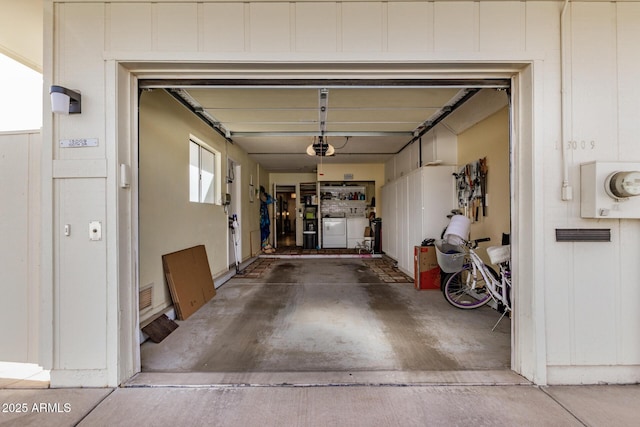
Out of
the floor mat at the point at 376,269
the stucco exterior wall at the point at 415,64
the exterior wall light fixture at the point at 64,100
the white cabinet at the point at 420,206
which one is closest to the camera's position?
the exterior wall light fixture at the point at 64,100

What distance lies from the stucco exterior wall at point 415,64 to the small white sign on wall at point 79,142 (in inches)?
1.4

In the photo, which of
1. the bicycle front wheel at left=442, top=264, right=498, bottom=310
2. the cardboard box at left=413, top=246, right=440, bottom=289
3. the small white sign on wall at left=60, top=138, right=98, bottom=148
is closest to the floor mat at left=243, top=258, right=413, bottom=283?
the cardboard box at left=413, top=246, right=440, bottom=289

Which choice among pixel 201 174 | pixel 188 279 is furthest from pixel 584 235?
pixel 201 174

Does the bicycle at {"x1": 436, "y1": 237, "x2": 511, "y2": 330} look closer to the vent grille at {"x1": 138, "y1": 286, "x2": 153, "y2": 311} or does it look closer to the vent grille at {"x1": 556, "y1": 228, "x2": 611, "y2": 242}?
the vent grille at {"x1": 556, "y1": 228, "x2": 611, "y2": 242}

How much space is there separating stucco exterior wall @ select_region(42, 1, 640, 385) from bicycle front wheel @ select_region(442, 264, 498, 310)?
1.46m

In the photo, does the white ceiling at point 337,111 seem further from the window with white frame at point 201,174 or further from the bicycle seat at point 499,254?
Answer: the bicycle seat at point 499,254

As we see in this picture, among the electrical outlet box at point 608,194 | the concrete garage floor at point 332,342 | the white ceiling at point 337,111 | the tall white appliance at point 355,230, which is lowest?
the concrete garage floor at point 332,342

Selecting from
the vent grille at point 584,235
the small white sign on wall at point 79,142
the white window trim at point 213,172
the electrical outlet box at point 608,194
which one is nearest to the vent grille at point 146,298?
the white window trim at point 213,172

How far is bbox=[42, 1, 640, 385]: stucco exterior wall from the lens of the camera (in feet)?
6.10

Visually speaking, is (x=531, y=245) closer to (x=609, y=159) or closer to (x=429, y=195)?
(x=609, y=159)

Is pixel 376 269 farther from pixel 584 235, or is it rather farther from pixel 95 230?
pixel 95 230

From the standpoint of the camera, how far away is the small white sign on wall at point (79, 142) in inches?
73.3

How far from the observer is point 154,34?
187 cm

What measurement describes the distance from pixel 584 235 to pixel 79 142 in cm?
345
